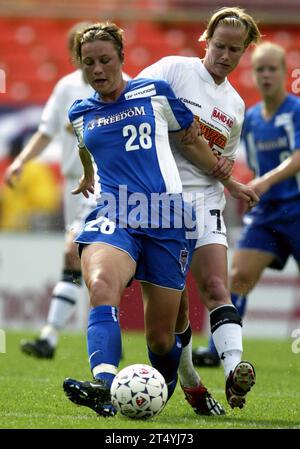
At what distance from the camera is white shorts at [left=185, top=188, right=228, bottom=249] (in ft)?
17.6

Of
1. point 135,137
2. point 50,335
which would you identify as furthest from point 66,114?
point 135,137

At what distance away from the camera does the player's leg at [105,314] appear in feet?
14.9

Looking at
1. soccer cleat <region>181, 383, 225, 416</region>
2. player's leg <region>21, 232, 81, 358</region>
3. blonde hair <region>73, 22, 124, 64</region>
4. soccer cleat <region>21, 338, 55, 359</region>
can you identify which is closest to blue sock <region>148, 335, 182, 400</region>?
soccer cleat <region>181, 383, 225, 416</region>

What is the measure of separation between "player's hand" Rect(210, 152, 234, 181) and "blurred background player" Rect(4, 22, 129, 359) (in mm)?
2904

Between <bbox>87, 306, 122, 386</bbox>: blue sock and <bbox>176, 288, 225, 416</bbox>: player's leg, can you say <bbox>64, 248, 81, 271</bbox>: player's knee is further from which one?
<bbox>87, 306, 122, 386</bbox>: blue sock

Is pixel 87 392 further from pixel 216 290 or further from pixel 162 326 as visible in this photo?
pixel 216 290

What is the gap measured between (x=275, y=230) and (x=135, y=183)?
319cm

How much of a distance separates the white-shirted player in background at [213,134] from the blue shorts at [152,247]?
0.39 meters

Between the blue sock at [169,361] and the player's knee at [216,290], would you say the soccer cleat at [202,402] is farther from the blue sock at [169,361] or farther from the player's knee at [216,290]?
the player's knee at [216,290]

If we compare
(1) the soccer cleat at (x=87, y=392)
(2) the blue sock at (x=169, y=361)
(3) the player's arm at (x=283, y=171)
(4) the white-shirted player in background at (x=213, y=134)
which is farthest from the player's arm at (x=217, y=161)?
(3) the player's arm at (x=283, y=171)

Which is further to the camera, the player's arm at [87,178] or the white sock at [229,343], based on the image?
the player's arm at [87,178]

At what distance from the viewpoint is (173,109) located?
509 cm

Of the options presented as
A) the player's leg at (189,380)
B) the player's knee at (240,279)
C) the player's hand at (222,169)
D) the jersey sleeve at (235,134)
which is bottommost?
the player's knee at (240,279)
